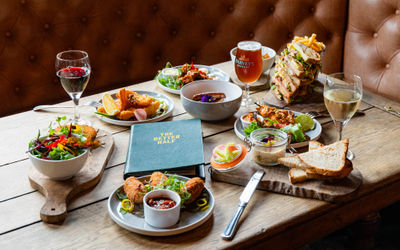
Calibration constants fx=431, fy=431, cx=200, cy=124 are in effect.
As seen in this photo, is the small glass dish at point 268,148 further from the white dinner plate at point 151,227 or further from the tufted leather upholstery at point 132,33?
the tufted leather upholstery at point 132,33

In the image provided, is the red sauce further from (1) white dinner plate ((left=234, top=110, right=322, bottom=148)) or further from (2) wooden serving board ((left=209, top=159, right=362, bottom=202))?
(1) white dinner plate ((left=234, top=110, right=322, bottom=148))

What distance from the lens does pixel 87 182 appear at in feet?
3.96

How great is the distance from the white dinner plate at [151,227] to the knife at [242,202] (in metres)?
0.06

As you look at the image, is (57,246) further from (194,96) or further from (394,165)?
(394,165)

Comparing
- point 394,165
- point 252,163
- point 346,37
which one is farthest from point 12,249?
point 346,37

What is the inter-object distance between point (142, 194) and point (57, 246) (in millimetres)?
234

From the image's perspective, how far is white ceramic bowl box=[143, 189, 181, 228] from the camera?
1.00 metres

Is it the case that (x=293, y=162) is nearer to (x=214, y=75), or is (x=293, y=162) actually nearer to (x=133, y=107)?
(x=133, y=107)

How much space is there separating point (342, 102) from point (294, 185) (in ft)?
1.00

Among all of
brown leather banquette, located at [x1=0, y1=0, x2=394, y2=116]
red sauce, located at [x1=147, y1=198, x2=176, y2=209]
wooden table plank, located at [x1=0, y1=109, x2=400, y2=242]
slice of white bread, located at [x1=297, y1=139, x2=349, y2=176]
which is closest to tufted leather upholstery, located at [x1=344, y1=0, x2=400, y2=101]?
brown leather banquette, located at [x1=0, y1=0, x2=394, y2=116]

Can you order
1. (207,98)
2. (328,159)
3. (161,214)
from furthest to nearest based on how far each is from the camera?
(207,98), (328,159), (161,214)

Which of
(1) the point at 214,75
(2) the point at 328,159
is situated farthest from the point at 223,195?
(1) the point at 214,75

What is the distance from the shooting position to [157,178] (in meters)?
1.16

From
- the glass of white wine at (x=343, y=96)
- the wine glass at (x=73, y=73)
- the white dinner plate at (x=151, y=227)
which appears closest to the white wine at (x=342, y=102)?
the glass of white wine at (x=343, y=96)
